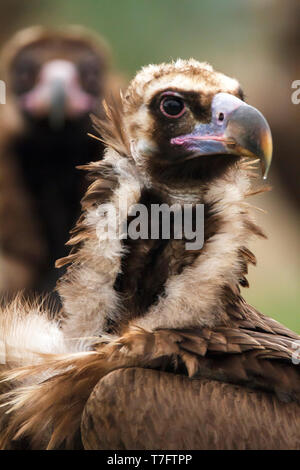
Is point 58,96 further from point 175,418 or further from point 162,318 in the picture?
point 175,418

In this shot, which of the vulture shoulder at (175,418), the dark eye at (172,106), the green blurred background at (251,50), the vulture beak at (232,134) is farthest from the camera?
the green blurred background at (251,50)

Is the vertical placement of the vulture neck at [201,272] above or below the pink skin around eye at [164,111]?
below

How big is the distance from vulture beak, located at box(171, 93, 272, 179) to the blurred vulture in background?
1900 mm

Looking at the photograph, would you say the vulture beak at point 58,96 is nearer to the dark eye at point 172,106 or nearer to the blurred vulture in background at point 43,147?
the blurred vulture in background at point 43,147

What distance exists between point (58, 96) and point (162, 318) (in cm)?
243

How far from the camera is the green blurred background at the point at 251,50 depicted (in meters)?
5.50

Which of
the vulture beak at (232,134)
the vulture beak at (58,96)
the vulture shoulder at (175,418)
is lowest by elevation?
the vulture shoulder at (175,418)

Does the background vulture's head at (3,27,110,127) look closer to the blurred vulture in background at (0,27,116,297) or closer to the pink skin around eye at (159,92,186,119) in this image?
the blurred vulture in background at (0,27,116,297)

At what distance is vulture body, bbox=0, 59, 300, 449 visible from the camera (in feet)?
5.00

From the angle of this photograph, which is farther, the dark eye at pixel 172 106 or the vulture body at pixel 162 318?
the dark eye at pixel 172 106

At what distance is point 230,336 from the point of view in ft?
5.49

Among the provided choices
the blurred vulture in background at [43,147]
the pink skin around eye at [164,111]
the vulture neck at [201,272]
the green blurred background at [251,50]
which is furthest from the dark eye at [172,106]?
the green blurred background at [251,50]

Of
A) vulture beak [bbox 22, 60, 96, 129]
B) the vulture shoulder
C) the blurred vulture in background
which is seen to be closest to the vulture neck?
the vulture shoulder

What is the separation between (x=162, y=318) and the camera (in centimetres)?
171
